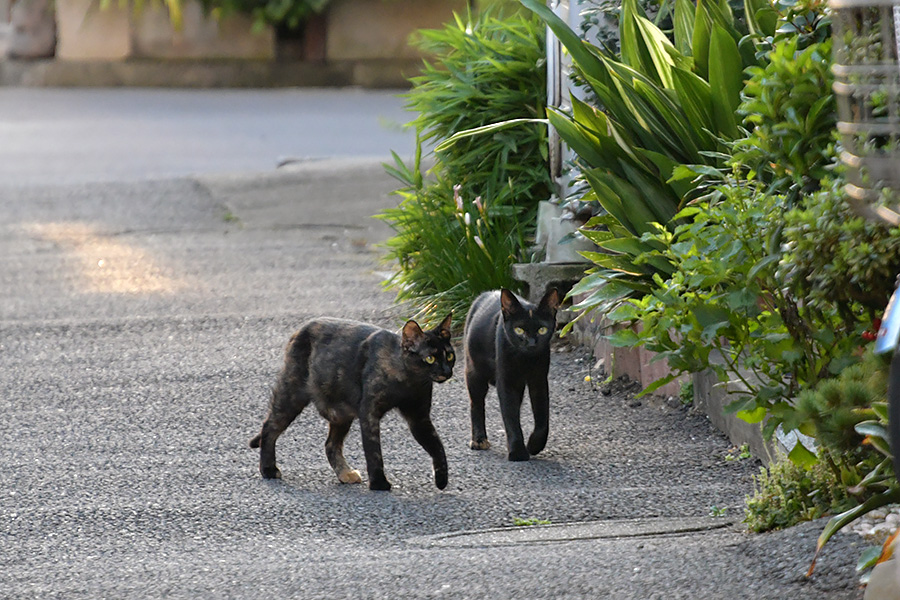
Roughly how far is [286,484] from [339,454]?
0.23 m

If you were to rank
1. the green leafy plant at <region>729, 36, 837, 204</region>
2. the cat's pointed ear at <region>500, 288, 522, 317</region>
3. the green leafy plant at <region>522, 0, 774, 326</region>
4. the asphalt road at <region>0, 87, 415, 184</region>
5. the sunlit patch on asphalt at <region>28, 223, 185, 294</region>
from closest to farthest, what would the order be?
1. the green leafy plant at <region>729, 36, 837, 204</region>
2. the cat's pointed ear at <region>500, 288, 522, 317</region>
3. the green leafy plant at <region>522, 0, 774, 326</region>
4. the sunlit patch on asphalt at <region>28, 223, 185, 294</region>
5. the asphalt road at <region>0, 87, 415, 184</region>

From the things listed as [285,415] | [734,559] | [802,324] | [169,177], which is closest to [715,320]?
[802,324]

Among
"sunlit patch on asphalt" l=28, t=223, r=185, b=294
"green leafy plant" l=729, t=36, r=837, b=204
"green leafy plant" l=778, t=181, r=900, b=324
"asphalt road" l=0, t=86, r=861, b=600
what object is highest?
"green leafy plant" l=729, t=36, r=837, b=204

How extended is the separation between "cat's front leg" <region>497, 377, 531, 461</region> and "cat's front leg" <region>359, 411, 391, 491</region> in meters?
0.62

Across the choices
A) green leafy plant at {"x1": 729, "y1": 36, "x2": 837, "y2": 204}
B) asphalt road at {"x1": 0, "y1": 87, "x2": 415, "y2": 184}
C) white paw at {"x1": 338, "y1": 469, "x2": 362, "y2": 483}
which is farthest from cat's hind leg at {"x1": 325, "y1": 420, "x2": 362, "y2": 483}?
asphalt road at {"x1": 0, "y1": 87, "x2": 415, "y2": 184}

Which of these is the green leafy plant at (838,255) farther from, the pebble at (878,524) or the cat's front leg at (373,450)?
the cat's front leg at (373,450)

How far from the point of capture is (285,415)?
4992mm

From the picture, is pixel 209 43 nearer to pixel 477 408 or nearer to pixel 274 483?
pixel 477 408

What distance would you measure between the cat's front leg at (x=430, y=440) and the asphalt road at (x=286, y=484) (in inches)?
3.2

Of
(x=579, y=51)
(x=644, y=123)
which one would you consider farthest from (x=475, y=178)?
(x=644, y=123)

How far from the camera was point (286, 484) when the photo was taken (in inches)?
195

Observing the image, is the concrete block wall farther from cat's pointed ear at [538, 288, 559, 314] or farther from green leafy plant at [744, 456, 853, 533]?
green leafy plant at [744, 456, 853, 533]

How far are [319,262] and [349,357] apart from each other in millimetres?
5027

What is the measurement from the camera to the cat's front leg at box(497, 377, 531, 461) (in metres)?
5.21
